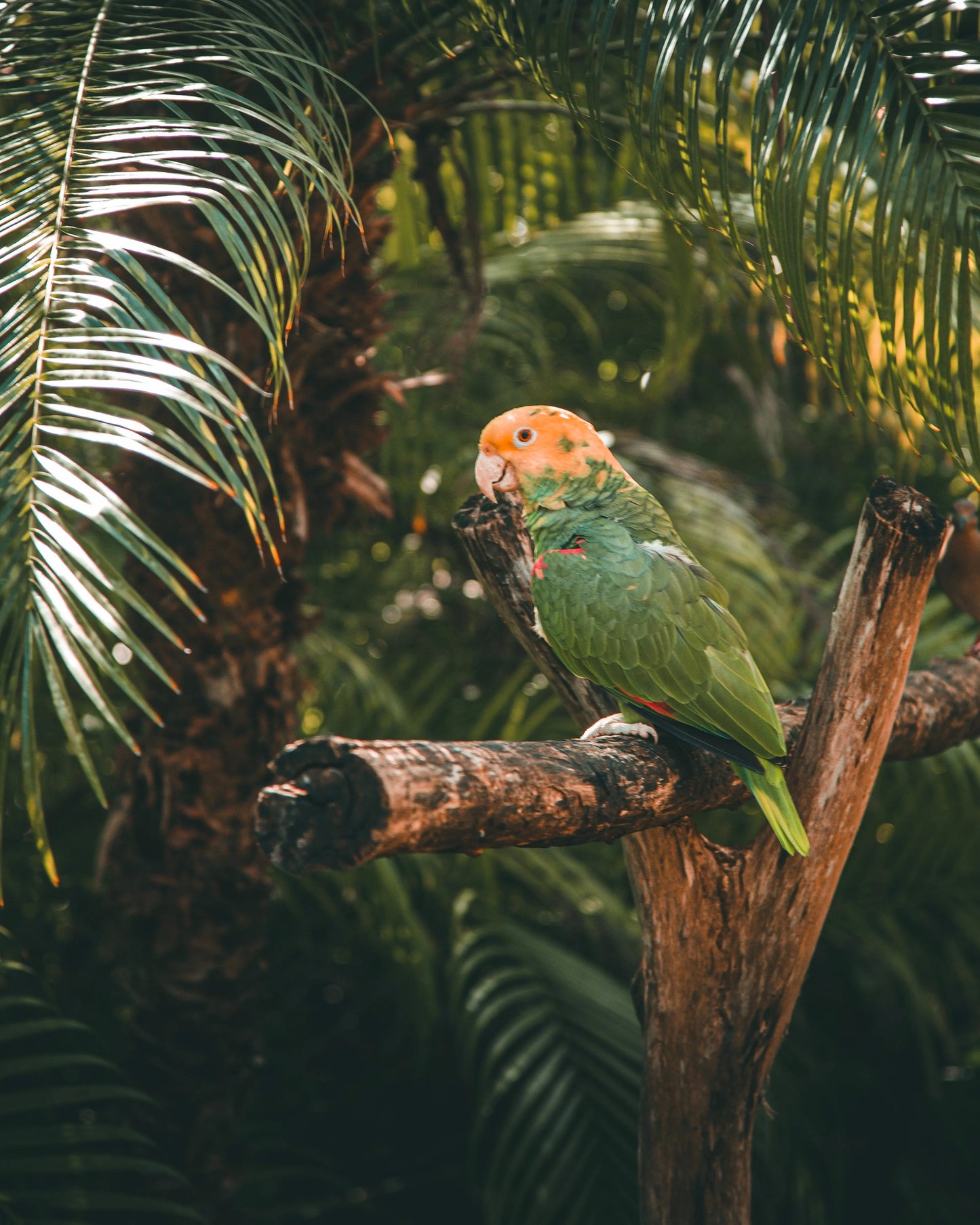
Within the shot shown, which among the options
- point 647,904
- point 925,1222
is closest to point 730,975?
point 647,904

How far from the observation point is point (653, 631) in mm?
1267

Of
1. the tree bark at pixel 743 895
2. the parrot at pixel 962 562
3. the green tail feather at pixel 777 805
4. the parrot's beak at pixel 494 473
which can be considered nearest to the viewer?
the green tail feather at pixel 777 805

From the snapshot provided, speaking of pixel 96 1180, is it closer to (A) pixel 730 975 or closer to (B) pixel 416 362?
(A) pixel 730 975

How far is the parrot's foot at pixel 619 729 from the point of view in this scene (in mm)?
1359

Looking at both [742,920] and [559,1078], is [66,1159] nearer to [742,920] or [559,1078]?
[559,1078]

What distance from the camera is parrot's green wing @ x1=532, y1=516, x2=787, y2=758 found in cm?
122

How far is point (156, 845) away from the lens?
5.75ft

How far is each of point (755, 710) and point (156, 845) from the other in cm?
113

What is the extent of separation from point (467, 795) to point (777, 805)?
0.47m

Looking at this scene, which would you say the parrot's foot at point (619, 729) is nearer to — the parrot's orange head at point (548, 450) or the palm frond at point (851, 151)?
the parrot's orange head at point (548, 450)

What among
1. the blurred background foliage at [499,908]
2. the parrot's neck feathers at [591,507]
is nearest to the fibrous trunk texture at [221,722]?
the blurred background foliage at [499,908]

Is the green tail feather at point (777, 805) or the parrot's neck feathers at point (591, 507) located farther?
the parrot's neck feathers at point (591, 507)

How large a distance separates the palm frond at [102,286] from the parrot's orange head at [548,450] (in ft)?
1.16

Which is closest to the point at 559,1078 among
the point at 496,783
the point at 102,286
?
the point at 496,783
